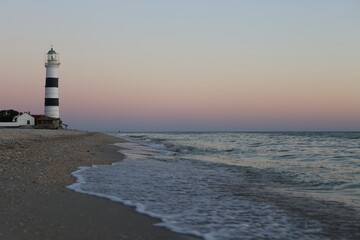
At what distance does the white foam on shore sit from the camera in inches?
198

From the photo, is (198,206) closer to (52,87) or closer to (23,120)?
(52,87)

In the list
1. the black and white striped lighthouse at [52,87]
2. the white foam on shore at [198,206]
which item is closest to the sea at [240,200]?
the white foam on shore at [198,206]

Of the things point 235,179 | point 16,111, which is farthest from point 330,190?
point 16,111

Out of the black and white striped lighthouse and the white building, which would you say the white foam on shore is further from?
the white building

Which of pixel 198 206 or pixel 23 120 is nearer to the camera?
pixel 198 206

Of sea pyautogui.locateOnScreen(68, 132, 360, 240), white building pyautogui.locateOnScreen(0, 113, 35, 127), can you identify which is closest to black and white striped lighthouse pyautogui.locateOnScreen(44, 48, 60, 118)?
white building pyautogui.locateOnScreen(0, 113, 35, 127)

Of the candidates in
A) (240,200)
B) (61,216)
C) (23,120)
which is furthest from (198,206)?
(23,120)

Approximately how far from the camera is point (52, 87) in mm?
50031

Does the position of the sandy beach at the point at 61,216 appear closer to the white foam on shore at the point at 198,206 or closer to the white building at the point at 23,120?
the white foam on shore at the point at 198,206

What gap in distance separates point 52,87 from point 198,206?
4793 centimetres

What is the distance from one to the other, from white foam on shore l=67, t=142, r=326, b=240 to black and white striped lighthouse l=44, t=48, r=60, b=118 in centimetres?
4274

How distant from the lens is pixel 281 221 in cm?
560

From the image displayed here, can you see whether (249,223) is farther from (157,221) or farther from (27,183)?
(27,183)

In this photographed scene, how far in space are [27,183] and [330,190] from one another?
24.3ft
